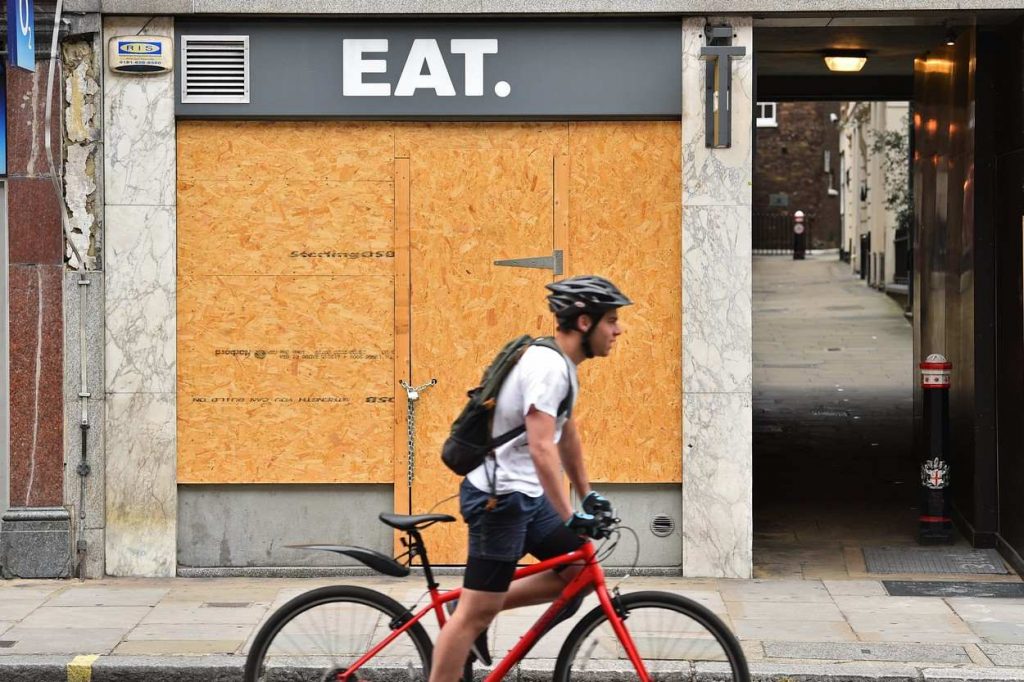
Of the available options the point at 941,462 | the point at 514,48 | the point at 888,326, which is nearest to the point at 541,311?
the point at 514,48

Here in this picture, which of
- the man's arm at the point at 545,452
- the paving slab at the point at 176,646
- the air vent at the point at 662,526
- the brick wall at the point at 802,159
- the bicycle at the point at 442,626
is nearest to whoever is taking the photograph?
the man's arm at the point at 545,452

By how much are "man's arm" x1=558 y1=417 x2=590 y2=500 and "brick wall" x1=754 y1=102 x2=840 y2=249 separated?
44329 millimetres

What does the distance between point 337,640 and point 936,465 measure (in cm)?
577

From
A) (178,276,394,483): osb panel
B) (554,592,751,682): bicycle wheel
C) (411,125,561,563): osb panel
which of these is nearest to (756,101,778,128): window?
(411,125,561,563): osb panel

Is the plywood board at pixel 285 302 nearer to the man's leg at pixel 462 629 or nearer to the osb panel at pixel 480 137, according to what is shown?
the osb panel at pixel 480 137

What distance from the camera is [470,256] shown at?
31.3 feet

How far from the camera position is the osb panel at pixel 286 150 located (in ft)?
31.3

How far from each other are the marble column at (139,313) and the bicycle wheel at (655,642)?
451cm

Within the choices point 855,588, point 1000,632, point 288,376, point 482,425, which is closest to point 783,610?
point 855,588

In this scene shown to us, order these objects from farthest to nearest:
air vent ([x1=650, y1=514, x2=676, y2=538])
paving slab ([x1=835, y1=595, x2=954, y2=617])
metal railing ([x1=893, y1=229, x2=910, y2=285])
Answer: metal railing ([x1=893, y1=229, x2=910, y2=285]) → air vent ([x1=650, y1=514, x2=676, y2=538]) → paving slab ([x1=835, y1=595, x2=954, y2=617])

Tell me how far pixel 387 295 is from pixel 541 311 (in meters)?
0.99

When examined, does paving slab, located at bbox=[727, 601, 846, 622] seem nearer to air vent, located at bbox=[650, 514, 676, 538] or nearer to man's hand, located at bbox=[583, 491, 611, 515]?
air vent, located at bbox=[650, 514, 676, 538]

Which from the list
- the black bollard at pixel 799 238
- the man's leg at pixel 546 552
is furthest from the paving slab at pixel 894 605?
the black bollard at pixel 799 238

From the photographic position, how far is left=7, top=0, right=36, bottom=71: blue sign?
867cm
